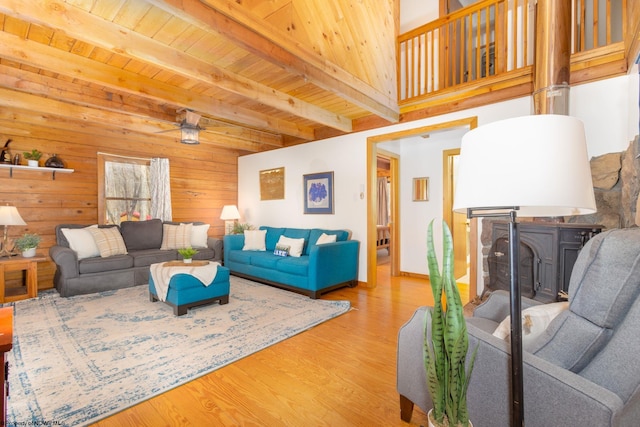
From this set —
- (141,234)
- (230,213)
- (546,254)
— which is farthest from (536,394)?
(230,213)

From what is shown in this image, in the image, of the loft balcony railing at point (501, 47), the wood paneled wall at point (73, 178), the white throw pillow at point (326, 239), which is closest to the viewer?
the loft balcony railing at point (501, 47)

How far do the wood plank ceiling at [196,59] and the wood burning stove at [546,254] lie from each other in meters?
2.01

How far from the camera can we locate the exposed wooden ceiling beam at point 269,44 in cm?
183

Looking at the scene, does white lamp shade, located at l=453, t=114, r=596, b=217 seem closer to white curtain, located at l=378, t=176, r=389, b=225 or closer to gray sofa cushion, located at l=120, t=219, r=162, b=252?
gray sofa cushion, located at l=120, t=219, r=162, b=252

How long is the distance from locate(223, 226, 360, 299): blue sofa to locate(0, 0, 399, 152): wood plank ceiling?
1.64 metres

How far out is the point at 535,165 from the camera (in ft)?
2.70

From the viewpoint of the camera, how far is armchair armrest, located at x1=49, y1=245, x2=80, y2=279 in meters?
3.70

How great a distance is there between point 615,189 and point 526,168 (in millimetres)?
2498

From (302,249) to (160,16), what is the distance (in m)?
3.14

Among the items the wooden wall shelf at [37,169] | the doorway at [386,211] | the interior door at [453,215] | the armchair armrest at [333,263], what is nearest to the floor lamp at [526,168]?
the armchair armrest at [333,263]

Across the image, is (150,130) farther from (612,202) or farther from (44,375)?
(612,202)

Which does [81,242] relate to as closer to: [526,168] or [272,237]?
[272,237]

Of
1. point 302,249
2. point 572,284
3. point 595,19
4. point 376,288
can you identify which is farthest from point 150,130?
point 595,19

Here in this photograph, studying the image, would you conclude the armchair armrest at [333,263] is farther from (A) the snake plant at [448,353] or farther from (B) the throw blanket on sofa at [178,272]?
(A) the snake plant at [448,353]
